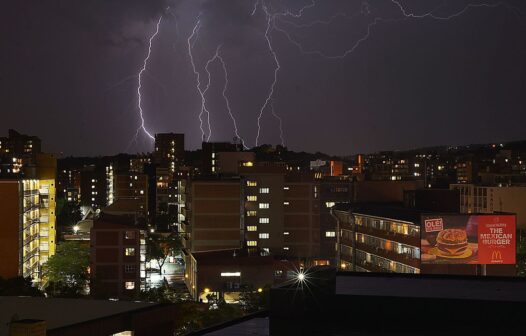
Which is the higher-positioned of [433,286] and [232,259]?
[433,286]

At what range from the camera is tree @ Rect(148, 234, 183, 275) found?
3469 cm

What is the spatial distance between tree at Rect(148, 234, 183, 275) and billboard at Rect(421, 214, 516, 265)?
14.9 m

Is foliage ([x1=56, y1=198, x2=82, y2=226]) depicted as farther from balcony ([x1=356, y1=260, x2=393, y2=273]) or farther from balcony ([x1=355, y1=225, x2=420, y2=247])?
balcony ([x1=355, y1=225, x2=420, y2=247])

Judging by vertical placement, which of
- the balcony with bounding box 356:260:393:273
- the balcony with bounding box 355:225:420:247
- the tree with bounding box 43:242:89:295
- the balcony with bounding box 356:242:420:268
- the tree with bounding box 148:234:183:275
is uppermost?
the balcony with bounding box 355:225:420:247

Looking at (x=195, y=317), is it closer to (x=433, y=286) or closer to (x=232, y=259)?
(x=232, y=259)

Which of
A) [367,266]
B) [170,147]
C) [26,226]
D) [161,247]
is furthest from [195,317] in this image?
[170,147]

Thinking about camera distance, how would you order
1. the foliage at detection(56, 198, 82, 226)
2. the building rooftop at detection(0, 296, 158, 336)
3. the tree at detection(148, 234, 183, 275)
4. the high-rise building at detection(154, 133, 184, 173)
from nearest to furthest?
the building rooftop at detection(0, 296, 158, 336), the tree at detection(148, 234, 183, 275), the foliage at detection(56, 198, 82, 226), the high-rise building at detection(154, 133, 184, 173)

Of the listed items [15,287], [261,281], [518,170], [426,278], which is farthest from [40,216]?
[518,170]

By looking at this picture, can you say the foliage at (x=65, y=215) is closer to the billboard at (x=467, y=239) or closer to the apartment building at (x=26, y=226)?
the apartment building at (x=26, y=226)

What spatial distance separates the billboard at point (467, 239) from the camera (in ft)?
79.9

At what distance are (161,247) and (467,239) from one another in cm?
1717

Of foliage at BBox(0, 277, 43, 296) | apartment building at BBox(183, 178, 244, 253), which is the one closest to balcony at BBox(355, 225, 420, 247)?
apartment building at BBox(183, 178, 244, 253)

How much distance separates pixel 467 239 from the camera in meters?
24.5

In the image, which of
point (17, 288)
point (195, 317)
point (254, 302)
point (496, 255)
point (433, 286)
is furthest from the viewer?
point (496, 255)
